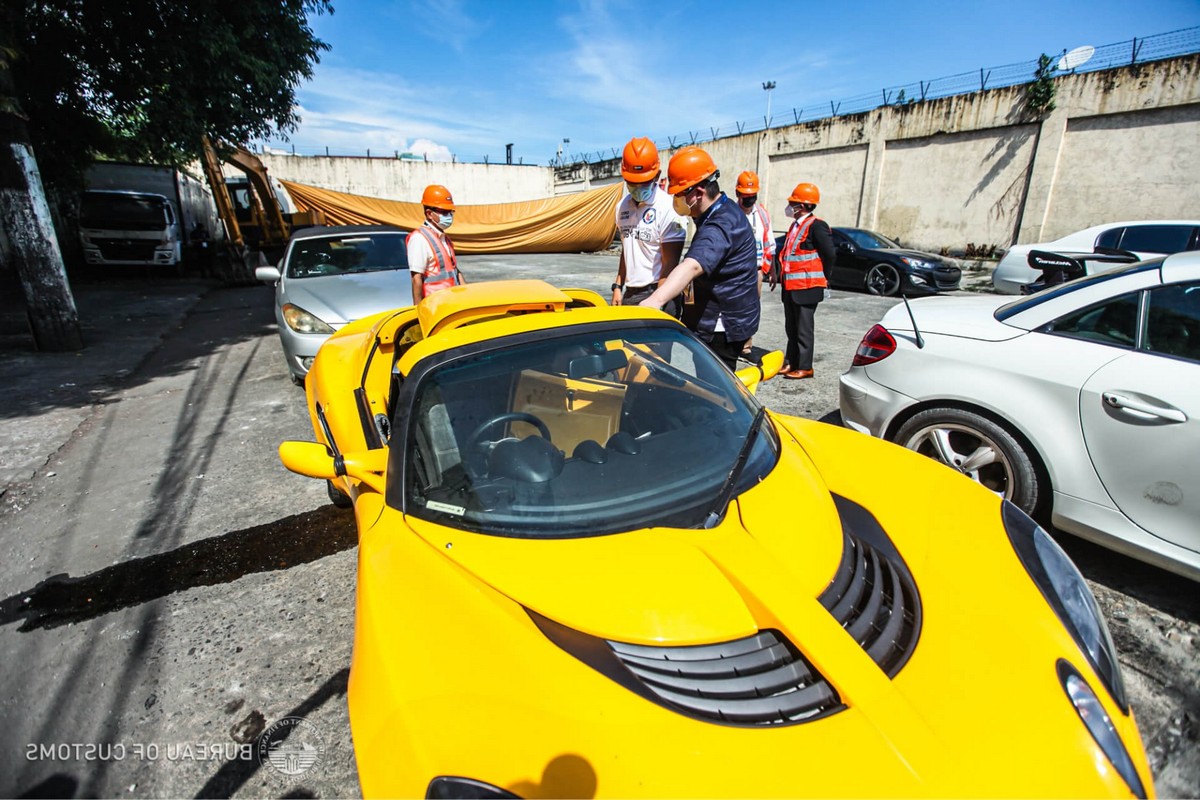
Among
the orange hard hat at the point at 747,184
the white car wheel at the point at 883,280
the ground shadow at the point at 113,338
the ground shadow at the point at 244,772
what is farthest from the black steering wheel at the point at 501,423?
the white car wheel at the point at 883,280

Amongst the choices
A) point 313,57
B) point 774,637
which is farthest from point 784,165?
point 774,637

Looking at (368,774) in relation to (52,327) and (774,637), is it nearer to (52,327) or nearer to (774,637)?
(774,637)

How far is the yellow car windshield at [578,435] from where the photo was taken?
5.09 ft

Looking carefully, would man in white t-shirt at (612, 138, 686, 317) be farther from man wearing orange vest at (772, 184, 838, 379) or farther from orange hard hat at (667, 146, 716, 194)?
man wearing orange vest at (772, 184, 838, 379)

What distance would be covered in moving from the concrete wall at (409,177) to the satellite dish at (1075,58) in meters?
23.1

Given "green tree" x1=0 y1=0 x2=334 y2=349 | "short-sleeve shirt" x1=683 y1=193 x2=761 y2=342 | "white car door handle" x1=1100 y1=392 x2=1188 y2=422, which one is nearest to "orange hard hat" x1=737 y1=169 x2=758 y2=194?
"short-sleeve shirt" x1=683 y1=193 x2=761 y2=342

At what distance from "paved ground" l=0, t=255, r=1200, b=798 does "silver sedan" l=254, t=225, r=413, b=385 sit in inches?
27.1

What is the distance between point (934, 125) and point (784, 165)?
5.09 meters

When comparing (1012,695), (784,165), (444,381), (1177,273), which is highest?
(784,165)

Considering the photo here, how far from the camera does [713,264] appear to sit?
2975mm

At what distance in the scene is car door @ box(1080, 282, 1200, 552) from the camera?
206 cm

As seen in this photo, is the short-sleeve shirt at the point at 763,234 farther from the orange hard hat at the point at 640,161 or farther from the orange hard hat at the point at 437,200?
the orange hard hat at the point at 437,200

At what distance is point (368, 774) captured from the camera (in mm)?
1150

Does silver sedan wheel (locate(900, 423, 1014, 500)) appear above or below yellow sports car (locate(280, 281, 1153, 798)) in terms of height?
below
